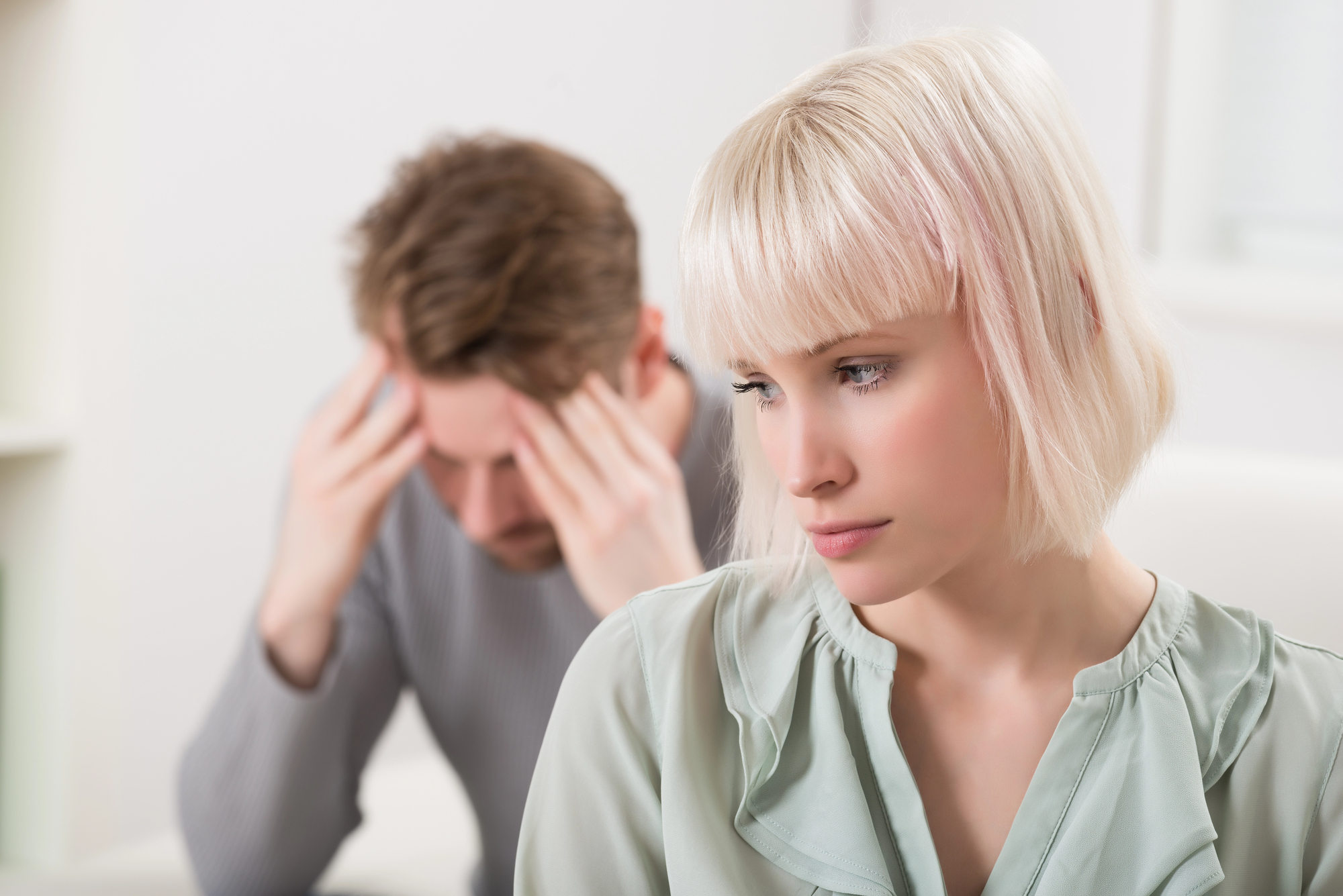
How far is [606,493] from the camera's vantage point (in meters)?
1.18

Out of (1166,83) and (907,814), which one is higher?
(1166,83)

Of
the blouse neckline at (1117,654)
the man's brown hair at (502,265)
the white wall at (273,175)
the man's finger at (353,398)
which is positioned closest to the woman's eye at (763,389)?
the blouse neckline at (1117,654)

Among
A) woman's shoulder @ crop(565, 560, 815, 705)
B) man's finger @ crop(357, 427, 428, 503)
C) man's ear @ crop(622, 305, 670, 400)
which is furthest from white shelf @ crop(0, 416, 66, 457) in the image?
woman's shoulder @ crop(565, 560, 815, 705)

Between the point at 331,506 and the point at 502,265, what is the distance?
29cm

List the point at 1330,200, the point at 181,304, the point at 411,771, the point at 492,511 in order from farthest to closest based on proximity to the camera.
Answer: the point at 411,771 → the point at 1330,200 → the point at 181,304 → the point at 492,511

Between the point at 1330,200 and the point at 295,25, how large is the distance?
1.32m

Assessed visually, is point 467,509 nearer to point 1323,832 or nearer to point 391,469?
point 391,469

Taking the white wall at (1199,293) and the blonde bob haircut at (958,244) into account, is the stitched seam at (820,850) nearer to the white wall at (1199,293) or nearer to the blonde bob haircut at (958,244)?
the blonde bob haircut at (958,244)

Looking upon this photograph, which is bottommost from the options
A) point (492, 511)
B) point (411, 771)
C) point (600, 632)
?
point (411, 771)

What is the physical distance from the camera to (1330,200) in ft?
5.23

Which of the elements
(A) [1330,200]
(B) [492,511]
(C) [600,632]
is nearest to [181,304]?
(B) [492,511]

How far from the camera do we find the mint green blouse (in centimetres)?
61

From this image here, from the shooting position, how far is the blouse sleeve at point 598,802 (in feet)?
2.15

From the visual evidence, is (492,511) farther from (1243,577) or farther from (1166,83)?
(1166,83)
